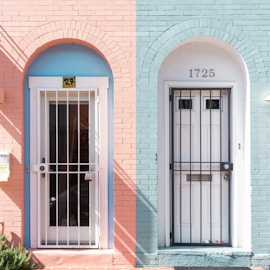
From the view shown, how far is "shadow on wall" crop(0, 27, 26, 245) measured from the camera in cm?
639

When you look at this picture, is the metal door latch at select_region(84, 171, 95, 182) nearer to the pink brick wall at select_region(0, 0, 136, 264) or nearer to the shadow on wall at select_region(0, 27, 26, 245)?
the pink brick wall at select_region(0, 0, 136, 264)

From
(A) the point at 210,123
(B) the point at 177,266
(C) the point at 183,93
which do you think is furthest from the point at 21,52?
(B) the point at 177,266

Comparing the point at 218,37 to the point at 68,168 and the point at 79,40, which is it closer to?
the point at 79,40

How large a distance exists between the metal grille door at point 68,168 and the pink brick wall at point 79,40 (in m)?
0.38

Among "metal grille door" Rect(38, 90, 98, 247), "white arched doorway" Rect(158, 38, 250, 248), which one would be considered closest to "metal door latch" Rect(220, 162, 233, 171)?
"white arched doorway" Rect(158, 38, 250, 248)

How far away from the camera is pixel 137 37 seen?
6.40 meters

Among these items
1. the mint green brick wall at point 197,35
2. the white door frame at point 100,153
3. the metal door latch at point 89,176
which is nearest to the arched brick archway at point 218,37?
the mint green brick wall at point 197,35

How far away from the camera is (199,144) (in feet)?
22.2

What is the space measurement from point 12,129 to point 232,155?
124 inches

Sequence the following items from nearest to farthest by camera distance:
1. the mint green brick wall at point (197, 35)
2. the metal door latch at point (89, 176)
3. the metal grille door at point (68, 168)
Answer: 1. the mint green brick wall at point (197, 35)
2. the metal door latch at point (89, 176)
3. the metal grille door at point (68, 168)

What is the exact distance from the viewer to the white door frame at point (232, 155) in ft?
21.8

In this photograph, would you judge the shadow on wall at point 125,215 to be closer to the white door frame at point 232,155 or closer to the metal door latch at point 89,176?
the metal door latch at point 89,176

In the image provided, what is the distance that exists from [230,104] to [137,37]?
1.66 metres

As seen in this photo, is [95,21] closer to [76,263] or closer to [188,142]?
[188,142]
